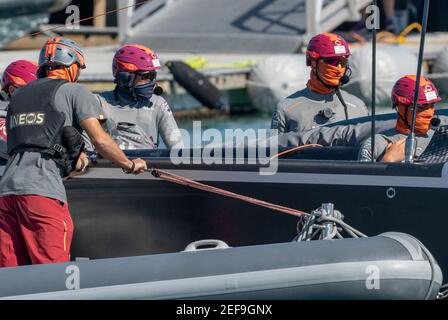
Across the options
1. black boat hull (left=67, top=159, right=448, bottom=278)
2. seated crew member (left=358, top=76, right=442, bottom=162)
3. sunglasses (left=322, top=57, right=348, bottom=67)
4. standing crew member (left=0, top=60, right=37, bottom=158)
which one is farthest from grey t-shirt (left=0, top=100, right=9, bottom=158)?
sunglasses (left=322, top=57, right=348, bottom=67)

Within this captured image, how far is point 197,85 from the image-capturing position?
13.6 meters

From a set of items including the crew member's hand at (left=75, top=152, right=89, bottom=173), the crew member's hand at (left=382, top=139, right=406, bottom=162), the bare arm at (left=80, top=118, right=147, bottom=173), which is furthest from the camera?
the crew member's hand at (left=382, top=139, right=406, bottom=162)

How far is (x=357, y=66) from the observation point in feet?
46.2

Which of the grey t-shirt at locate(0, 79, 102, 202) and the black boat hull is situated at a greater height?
the grey t-shirt at locate(0, 79, 102, 202)

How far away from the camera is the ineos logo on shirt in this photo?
4.72 m

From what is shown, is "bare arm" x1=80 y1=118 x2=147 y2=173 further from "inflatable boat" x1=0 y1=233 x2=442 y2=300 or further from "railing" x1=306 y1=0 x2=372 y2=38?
"railing" x1=306 y1=0 x2=372 y2=38

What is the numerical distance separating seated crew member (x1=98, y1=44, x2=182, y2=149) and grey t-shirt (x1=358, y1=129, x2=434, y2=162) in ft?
4.72

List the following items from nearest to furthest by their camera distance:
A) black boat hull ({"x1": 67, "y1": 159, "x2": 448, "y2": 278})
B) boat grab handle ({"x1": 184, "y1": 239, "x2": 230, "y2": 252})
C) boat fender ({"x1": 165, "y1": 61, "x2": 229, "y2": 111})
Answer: black boat hull ({"x1": 67, "y1": 159, "x2": 448, "y2": 278}), boat grab handle ({"x1": 184, "y1": 239, "x2": 230, "y2": 252}), boat fender ({"x1": 165, "y1": 61, "x2": 229, "y2": 111})

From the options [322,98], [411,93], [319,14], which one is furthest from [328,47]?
[319,14]

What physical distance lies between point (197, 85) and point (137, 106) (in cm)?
697

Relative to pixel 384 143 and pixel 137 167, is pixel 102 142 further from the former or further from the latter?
pixel 384 143

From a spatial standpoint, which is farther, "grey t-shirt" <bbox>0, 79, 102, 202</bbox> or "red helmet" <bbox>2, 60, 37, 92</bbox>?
"red helmet" <bbox>2, 60, 37, 92</bbox>

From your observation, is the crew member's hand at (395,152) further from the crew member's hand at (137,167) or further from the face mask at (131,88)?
the face mask at (131,88)

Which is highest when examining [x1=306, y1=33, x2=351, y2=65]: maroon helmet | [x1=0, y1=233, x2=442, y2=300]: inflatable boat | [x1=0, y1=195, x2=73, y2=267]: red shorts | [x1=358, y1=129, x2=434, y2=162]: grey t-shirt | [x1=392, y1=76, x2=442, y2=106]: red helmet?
[x1=306, y1=33, x2=351, y2=65]: maroon helmet
